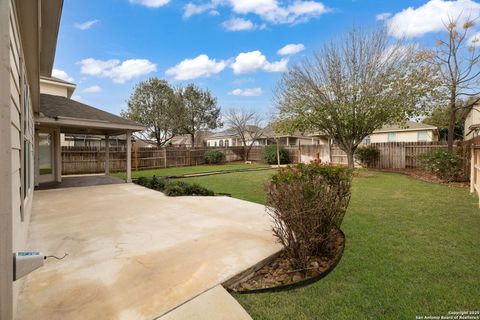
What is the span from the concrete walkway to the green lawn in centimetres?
70

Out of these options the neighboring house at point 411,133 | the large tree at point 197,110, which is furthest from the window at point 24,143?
the neighboring house at point 411,133

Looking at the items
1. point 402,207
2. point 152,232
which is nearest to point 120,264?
point 152,232

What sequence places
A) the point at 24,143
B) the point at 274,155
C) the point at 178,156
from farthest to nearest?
the point at 274,155
the point at 178,156
the point at 24,143

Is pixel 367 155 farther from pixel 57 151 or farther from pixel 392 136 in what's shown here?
pixel 57 151

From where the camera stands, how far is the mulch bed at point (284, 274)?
2.53m

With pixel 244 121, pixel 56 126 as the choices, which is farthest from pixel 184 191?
pixel 244 121

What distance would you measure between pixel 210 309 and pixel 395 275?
2.03 meters

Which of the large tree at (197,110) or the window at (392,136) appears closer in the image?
the window at (392,136)

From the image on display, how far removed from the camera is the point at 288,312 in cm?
211

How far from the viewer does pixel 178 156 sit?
19906 mm

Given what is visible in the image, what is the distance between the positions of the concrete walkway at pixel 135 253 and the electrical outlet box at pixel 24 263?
608 mm

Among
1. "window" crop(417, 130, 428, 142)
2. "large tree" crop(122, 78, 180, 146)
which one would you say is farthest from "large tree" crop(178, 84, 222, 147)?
"window" crop(417, 130, 428, 142)

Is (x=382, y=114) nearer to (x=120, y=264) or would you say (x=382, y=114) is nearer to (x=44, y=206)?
(x=120, y=264)

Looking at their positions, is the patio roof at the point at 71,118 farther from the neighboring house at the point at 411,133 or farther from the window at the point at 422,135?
the window at the point at 422,135
